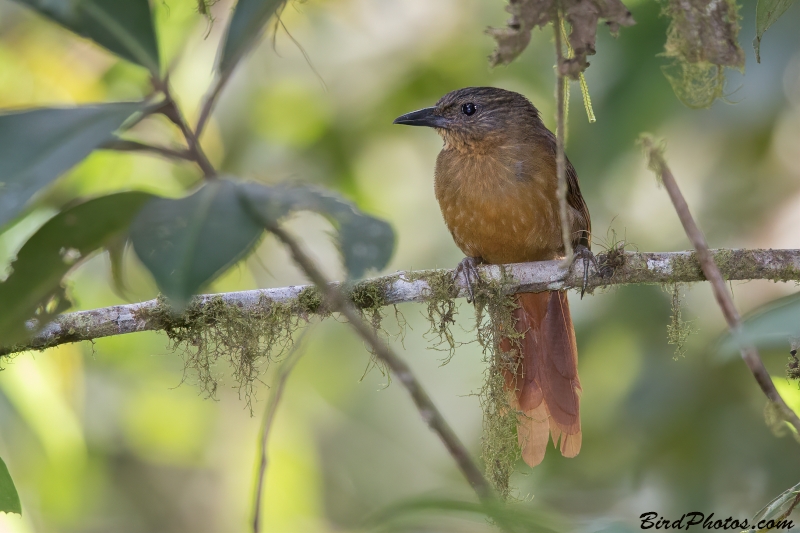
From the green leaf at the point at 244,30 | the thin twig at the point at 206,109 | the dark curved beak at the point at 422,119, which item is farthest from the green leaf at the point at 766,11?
the dark curved beak at the point at 422,119

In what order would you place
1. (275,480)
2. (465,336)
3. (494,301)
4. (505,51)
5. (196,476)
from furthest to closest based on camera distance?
(196,476) < (465,336) < (275,480) < (494,301) < (505,51)

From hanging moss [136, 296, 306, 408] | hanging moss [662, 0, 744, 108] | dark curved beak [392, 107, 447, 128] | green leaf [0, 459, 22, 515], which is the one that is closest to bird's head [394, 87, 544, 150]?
dark curved beak [392, 107, 447, 128]

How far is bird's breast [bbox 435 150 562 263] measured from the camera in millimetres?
3174

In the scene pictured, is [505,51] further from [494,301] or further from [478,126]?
[478,126]

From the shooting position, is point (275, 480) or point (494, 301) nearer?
point (494, 301)

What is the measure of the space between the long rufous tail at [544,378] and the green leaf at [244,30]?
1947mm

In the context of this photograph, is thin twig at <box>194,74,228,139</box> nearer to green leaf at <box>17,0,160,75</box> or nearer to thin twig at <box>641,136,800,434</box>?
green leaf at <box>17,0,160,75</box>

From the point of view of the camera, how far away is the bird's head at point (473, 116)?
11.2ft

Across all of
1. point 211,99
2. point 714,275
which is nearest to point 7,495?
point 211,99

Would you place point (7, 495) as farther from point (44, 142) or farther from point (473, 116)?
point (473, 116)

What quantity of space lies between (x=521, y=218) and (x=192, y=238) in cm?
220

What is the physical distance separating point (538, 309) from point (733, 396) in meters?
1.00

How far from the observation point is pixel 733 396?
3.56m

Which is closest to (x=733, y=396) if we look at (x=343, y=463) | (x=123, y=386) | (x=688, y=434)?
(x=688, y=434)
